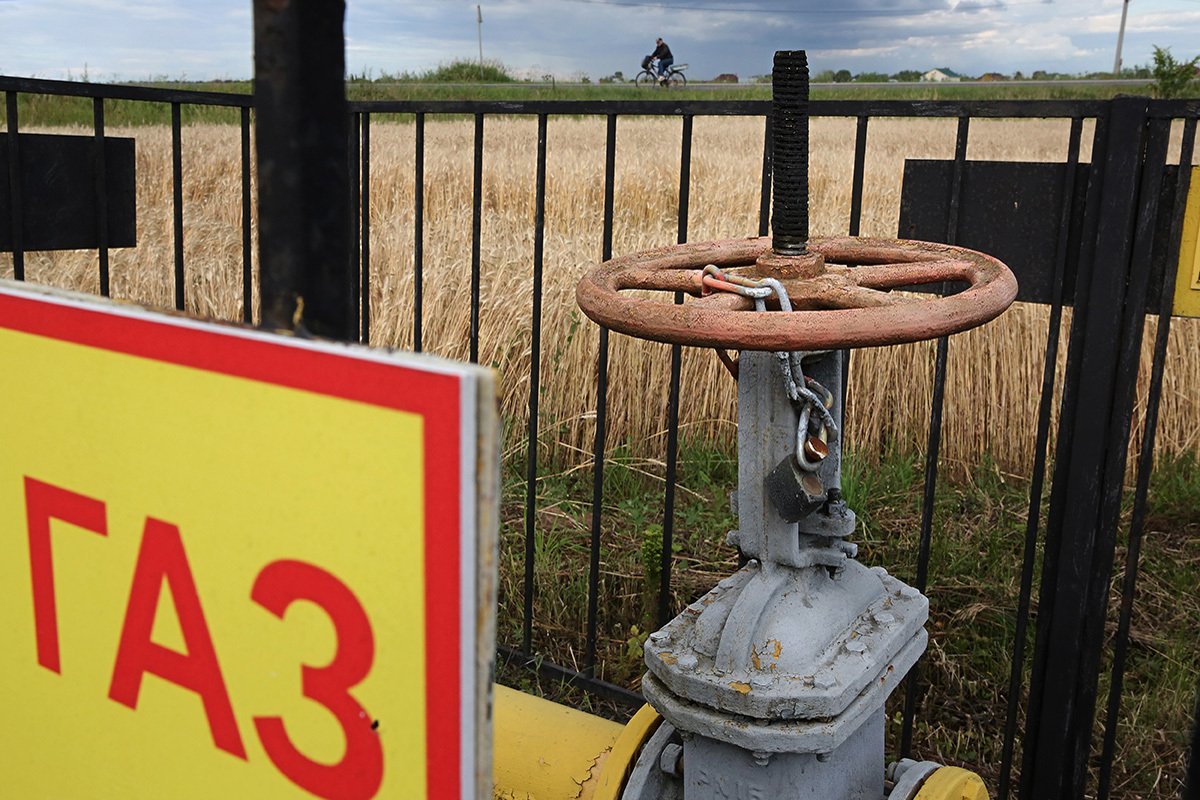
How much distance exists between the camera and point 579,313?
4.85 metres

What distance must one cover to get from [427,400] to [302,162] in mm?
234

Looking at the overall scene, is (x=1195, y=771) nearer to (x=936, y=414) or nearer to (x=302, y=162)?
(x=302, y=162)

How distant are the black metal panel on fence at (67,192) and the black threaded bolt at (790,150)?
1783 mm

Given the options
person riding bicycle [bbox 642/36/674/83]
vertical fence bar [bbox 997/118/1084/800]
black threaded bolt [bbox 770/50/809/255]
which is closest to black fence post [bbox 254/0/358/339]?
black threaded bolt [bbox 770/50/809/255]

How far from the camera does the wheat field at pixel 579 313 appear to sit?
4582mm

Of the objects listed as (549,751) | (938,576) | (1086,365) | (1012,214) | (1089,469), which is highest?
(1012,214)

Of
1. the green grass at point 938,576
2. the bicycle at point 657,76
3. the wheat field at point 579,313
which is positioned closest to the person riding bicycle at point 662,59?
the bicycle at point 657,76

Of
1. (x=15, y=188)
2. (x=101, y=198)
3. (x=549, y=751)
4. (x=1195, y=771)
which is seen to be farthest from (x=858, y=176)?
(x=15, y=188)

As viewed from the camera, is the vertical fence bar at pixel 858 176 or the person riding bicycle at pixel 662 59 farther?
A: the person riding bicycle at pixel 662 59

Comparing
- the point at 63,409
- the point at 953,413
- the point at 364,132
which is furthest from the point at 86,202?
the point at 953,413

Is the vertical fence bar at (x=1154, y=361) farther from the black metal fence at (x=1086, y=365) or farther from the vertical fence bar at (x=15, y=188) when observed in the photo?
the vertical fence bar at (x=15, y=188)

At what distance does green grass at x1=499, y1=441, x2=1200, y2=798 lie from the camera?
2920 millimetres

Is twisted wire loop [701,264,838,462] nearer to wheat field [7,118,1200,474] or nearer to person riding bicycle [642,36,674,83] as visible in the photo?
wheat field [7,118,1200,474]

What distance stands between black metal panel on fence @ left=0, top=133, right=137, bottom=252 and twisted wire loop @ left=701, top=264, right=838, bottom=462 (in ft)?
5.85
